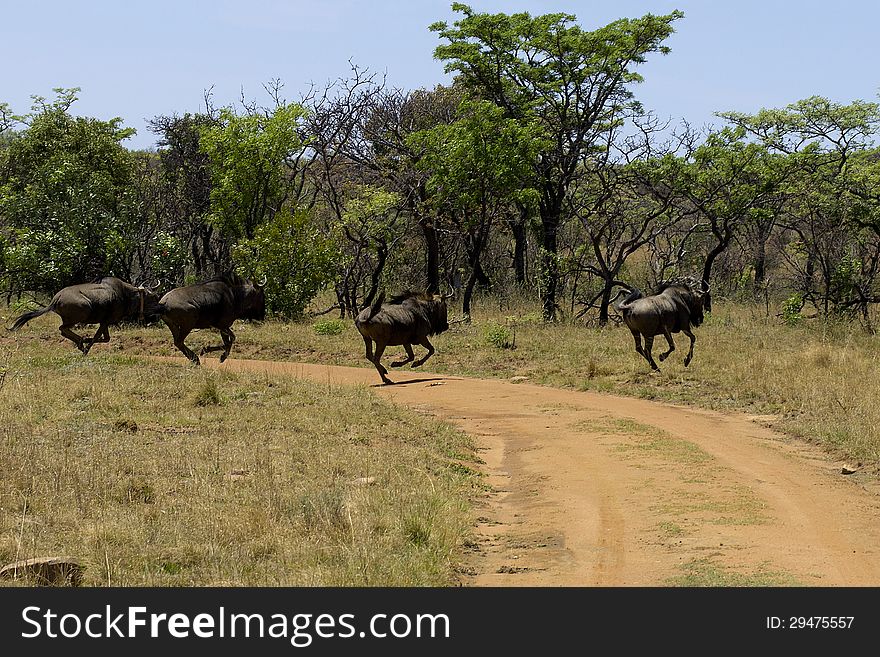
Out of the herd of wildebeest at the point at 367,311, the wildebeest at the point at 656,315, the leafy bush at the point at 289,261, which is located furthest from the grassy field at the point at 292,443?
the leafy bush at the point at 289,261

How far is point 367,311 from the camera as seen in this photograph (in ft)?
55.4

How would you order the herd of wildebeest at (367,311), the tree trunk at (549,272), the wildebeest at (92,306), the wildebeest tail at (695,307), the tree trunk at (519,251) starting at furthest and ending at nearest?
the tree trunk at (519,251) → the tree trunk at (549,272) → the wildebeest at (92,306) → the wildebeest tail at (695,307) → the herd of wildebeest at (367,311)

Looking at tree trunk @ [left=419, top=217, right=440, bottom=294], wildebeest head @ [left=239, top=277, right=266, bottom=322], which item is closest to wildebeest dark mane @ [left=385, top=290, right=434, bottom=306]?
wildebeest head @ [left=239, top=277, right=266, bottom=322]

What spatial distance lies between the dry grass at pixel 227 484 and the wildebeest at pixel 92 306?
495 centimetres

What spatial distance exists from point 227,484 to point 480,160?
56.0 ft

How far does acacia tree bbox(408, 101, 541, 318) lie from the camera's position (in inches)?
959

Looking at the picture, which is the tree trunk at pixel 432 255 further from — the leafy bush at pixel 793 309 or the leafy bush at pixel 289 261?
the leafy bush at pixel 793 309

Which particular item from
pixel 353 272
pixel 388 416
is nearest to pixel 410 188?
pixel 353 272

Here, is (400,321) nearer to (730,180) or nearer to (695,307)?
(695,307)

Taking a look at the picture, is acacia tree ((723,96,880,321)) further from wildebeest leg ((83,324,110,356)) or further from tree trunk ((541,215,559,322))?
wildebeest leg ((83,324,110,356))

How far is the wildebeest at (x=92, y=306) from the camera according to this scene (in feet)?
62.2

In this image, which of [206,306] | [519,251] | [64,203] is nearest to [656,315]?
[206,306]

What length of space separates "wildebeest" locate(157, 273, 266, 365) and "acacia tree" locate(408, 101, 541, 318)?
21.4ft

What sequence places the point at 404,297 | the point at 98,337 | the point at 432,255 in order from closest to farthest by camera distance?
the point at 404,297, the point at 98,337, the point at 432,255
